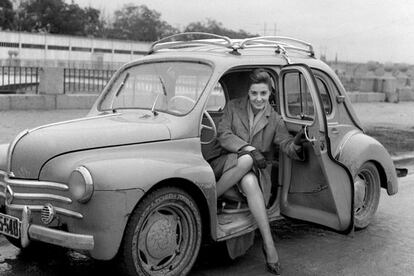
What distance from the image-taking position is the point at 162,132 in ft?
15.3

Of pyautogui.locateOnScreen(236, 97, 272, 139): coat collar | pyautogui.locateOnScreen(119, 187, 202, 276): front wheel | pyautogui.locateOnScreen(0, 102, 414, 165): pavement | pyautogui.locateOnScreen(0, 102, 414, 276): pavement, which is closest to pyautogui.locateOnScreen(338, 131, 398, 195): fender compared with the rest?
pyautogui.locateOnScreen(0, 102, 414, 276): pavement

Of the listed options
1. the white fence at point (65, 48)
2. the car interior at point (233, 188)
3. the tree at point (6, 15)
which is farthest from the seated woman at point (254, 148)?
the tree at point (6, 15)

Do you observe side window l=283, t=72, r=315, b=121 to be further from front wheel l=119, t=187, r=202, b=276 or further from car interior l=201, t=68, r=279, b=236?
front wheel l=119, t=187, r=202, b=276

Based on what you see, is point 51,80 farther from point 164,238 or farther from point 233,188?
point 164,238

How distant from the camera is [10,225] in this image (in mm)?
4305

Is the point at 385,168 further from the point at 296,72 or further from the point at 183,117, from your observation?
the point at 183,117

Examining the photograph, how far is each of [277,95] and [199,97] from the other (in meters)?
1.07

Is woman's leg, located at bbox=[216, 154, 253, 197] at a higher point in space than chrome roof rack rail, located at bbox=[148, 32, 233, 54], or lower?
lower

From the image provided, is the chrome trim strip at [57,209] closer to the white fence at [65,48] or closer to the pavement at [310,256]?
the pavement at [310,256]

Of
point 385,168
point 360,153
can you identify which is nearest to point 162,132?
point 360,153

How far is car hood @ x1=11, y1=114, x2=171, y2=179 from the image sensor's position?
4.27 metres

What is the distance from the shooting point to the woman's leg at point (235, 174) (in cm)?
491

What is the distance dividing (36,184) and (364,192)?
4.04 m

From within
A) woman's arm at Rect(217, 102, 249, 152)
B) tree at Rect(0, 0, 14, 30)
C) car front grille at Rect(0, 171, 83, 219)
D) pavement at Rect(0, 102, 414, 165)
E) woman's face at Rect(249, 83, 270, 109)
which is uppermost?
tree at Rect(0, 0, 14, 30)
